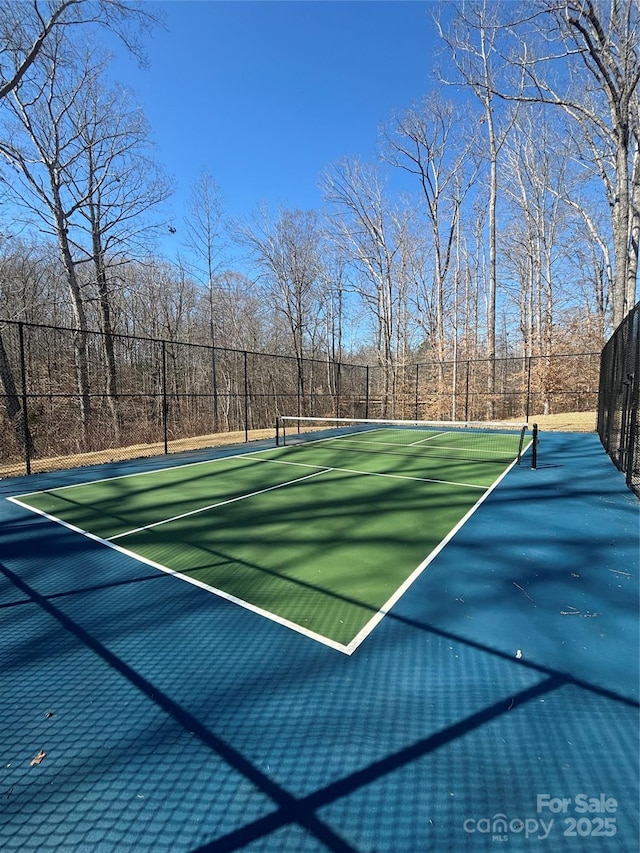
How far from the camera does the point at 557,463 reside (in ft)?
25.8

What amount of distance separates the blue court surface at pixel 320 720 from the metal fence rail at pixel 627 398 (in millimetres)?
2911

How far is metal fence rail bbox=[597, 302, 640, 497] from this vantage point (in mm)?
5242

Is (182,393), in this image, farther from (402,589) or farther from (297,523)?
(402,589)

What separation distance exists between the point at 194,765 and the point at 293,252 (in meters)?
24.3

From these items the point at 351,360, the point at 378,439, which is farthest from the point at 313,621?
the point at 351,360

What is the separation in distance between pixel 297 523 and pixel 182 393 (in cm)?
1158

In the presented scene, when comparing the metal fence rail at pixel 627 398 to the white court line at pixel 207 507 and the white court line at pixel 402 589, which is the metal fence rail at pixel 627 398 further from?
the white court line at pixel 207 507

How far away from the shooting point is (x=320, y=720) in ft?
5.90

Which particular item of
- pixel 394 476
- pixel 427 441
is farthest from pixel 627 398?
pixel 427 441

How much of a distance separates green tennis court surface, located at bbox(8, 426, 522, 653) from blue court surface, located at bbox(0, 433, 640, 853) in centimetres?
25

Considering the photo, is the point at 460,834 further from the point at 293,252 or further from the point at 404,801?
the point at 293,252

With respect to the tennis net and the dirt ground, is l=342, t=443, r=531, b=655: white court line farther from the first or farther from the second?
the dirt ground

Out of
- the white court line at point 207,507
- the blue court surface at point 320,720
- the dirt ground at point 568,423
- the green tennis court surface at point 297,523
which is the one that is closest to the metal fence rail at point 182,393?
the dirt ground at point 568,423

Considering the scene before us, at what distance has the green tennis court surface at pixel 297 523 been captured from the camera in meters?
2.95
